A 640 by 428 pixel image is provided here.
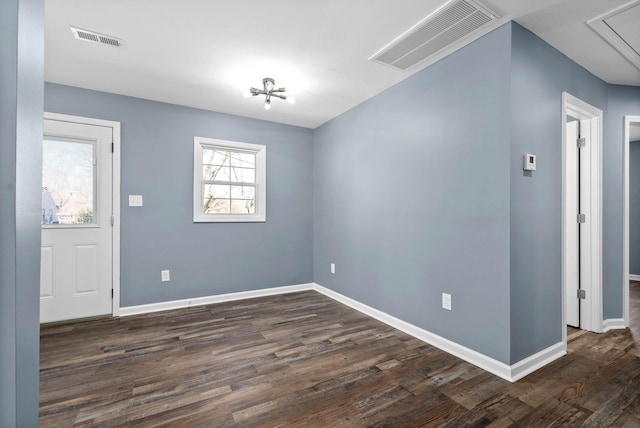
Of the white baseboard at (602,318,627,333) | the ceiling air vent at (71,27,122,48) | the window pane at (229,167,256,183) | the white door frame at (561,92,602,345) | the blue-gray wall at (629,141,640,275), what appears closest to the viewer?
the ceiling air vent at (71,27,122,48)

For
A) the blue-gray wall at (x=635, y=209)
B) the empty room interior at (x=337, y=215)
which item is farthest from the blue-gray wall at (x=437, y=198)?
the blue-gray wall at (x=635, y=209)

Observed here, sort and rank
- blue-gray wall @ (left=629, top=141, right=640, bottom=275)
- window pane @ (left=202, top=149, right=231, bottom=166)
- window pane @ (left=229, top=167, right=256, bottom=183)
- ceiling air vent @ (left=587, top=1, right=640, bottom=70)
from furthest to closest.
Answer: blue-gray wall @ (left=629, top=141, right=640, bottom=275), window pane @ (left=229, top=167, right=256, bottom=183), window pane @ (left=202, top=149, right=231, bottom=166), ceiling air vent @ (left=587, top=1, right=640, bottom=70)

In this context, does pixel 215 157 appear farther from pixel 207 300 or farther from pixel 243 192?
pixel 207 300

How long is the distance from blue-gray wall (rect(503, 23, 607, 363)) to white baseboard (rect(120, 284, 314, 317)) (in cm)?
297

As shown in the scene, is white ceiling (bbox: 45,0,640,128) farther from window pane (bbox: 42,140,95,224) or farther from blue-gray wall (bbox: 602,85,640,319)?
window pane (bbox: 42,140,95,224)

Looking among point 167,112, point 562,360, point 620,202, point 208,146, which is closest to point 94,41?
point 167,112

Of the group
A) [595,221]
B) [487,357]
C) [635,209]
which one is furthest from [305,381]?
[635,209]

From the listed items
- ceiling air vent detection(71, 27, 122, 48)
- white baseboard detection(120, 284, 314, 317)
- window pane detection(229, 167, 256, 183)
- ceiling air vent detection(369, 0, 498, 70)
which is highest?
ceiling air vent detection(71, 27, 122, 48)

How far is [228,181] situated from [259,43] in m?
2.15

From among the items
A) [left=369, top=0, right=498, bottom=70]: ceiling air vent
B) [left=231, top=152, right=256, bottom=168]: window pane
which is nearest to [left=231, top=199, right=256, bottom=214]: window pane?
[left=231, top=152, right=256, bottom=168]: window pane

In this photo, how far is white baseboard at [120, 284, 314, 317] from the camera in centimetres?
344

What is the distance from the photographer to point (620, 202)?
297 cm

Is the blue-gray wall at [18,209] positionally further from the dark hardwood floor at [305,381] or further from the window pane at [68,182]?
the window pane at [68,182]

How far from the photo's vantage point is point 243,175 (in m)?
4.25
